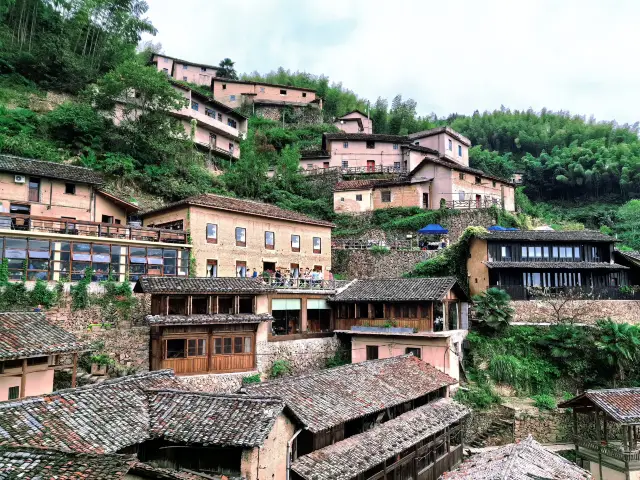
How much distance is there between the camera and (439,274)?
36062 mm

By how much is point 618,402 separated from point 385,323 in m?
11.7

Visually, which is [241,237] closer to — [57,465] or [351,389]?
[351,389]

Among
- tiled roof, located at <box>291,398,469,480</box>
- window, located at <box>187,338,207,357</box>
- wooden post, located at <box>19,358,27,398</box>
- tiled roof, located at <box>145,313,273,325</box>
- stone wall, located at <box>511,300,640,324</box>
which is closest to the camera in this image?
tiled roof, located at <box>291,398,469,480</box>

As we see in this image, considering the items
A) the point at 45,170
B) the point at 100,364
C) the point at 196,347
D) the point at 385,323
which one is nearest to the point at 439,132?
the point at 385,323

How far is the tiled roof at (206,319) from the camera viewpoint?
2128 centimetres

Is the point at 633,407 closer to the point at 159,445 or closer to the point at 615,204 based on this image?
the point at 159,445

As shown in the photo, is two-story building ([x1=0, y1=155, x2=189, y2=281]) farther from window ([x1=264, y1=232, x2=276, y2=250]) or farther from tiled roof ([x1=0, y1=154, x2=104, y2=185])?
window ([x1=264, y1=232, x2=276, y2=250])

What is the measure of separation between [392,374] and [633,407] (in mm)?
10727

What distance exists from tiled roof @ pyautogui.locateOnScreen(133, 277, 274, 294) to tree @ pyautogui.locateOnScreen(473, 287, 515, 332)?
45.2 feet

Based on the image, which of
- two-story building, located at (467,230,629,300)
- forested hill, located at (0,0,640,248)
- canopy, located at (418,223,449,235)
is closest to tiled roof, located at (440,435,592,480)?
two-story building, located at (467,230,629,300)

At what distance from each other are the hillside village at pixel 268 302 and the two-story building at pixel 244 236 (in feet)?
0.53

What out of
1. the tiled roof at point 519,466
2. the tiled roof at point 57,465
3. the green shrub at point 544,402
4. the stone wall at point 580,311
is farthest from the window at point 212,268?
the tiled roof at point 57,465

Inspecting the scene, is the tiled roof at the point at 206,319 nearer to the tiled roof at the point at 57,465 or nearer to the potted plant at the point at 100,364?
the potted plant at the point at 100,364

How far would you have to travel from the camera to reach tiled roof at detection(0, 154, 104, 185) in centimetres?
2861
